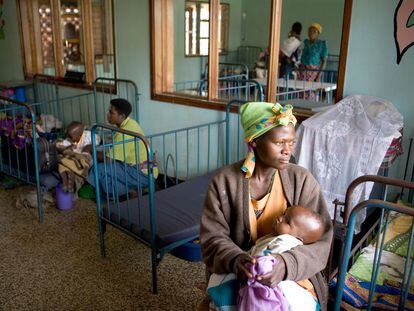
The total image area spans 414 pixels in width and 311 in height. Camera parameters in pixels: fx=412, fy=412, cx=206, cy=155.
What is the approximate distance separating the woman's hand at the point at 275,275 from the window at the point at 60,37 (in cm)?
470

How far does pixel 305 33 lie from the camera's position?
8594 millimetres

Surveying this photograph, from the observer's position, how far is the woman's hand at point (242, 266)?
4.43 ft

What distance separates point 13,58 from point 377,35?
18.1 ft

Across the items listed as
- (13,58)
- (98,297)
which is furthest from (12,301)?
(13,58)

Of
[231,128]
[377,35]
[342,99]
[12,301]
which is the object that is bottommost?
[12,301]

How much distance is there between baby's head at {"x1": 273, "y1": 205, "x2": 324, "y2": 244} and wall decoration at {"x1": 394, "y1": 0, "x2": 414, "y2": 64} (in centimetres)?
178

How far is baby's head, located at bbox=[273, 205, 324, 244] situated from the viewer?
1.47 m

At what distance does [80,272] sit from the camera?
292 cm

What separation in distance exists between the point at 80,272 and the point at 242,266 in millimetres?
1907

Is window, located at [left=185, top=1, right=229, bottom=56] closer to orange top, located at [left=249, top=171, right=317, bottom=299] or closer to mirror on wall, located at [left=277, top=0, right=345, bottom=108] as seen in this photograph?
mirror on wall, located at [left=277, top=0, right=345, bottom=108]

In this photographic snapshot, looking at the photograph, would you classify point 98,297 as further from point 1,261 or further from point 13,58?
point 13,58

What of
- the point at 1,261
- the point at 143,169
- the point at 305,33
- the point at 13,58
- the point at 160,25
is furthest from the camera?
the point at 305,33

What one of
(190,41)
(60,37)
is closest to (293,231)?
(60,37)

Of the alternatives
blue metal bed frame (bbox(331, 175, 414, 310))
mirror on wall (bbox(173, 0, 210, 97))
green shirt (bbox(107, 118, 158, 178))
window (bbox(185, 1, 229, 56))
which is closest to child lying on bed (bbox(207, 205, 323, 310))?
blue metal bed frame (bbox(331, 175, 414, 310))
